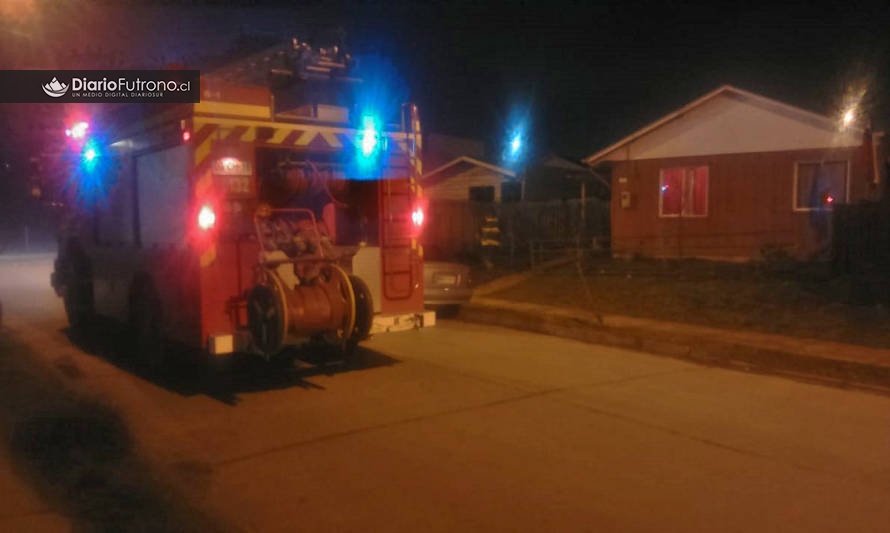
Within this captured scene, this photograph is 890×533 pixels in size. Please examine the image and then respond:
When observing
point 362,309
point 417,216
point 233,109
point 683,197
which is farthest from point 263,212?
point 683,197

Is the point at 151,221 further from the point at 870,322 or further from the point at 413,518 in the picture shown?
the point at 870,322

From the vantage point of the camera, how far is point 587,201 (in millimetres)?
26641

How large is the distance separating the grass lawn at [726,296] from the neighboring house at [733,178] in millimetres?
2055

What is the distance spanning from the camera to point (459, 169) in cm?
3472

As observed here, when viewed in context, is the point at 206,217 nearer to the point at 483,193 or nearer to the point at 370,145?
the point at 370,145

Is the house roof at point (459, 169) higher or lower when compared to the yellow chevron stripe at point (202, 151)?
higher

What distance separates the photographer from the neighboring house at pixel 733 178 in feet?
59.9

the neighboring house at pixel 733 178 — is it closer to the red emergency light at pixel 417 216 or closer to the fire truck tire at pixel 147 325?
the red emergency light at pixel 417 216

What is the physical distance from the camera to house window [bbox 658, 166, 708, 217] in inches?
802

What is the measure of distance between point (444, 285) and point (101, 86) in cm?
625

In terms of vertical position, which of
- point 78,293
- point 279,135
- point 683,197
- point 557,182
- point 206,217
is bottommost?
point 78,293

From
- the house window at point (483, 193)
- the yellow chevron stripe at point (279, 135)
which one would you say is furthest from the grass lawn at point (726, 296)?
the house window at point (483, 193)

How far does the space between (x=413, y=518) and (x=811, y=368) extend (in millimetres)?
6348

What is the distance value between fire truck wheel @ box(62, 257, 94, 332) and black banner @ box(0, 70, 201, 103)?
243 centimetres
